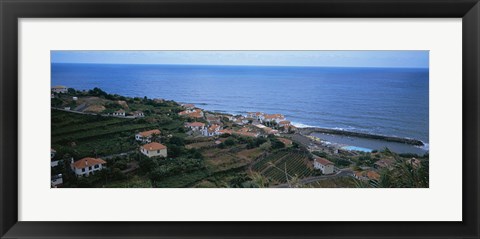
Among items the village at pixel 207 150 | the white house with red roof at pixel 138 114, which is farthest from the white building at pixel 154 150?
the white house with red roof at pixel 138 114

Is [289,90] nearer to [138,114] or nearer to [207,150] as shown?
[207,150]

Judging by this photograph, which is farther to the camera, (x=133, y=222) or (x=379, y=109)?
(x=379, y=109)

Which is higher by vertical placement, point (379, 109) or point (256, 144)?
point (379, 109)

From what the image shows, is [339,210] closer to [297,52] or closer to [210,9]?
[297,52]

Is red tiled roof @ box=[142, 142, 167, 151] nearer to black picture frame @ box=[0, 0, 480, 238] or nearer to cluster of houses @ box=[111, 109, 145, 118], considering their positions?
cluster of houses @ box=[111, 109, 145, 118]

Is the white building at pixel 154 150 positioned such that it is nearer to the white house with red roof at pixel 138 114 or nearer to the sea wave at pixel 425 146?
the white house with red roof at pixel 138 114

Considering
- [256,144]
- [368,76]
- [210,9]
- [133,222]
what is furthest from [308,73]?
[133,222]
